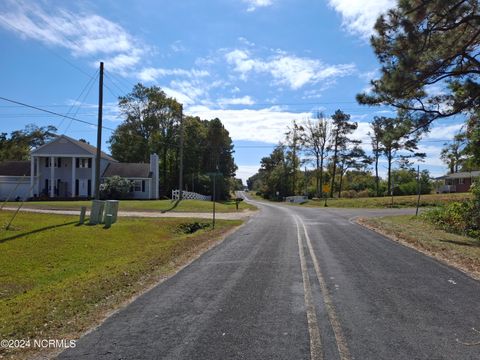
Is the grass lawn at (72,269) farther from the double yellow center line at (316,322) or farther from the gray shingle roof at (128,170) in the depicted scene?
the gray shingle roof at (128,170)

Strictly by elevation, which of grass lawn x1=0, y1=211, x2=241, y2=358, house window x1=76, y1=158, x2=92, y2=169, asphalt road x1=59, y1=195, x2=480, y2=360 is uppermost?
house window x1=76, y1=158, x2=92, y2=169

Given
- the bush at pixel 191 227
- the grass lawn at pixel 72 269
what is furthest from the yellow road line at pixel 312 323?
the bush at pixel 191 227

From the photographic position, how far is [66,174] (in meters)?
52.1

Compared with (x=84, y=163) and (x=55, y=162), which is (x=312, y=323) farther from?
(x=55, y=162)

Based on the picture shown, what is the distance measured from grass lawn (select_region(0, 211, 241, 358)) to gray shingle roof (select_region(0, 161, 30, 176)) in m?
38.1

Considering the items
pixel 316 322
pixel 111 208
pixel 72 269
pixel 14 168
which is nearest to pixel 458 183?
pixel 111 208

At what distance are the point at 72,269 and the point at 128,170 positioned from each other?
4320 cm

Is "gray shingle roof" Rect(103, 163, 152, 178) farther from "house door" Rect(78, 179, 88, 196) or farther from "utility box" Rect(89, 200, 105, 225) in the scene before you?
"utility box" Rect(89, 200, 105, 225)

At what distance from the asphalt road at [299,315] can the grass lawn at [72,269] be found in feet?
2.28

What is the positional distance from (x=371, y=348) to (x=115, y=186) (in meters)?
47.4

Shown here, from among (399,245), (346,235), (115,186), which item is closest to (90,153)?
(115,186)

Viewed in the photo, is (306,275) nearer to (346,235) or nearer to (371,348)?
(371,348)

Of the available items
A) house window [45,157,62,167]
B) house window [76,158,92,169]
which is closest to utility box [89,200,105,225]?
house window [76,158,92,169]

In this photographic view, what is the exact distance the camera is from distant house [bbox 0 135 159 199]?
50.3 metres
